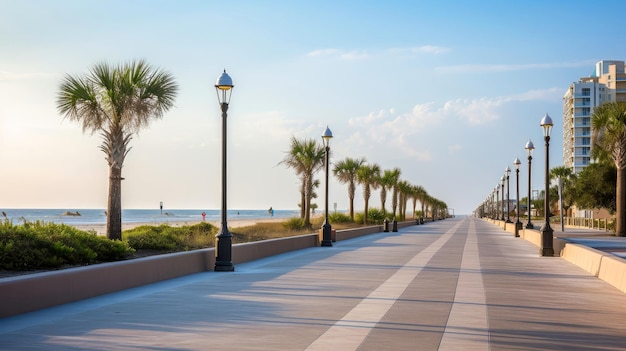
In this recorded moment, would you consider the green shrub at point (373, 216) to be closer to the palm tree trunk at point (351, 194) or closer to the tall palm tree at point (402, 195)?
the palm tree trunk at point (351, 194)

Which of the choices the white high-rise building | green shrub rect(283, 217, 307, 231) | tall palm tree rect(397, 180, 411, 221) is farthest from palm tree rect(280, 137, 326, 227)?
the white high-rise building

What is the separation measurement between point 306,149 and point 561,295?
41.7 meters

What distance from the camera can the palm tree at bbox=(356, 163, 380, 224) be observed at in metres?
75.5

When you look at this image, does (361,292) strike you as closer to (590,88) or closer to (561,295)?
(561,295)

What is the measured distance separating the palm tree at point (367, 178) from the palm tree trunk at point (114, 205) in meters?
51.9

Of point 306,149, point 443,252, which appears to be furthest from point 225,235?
point 306,149

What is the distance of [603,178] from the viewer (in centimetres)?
6262

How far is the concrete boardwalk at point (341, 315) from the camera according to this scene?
350 inches

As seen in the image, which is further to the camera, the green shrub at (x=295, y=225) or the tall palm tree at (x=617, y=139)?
the green shrub at (x=295, y=225)

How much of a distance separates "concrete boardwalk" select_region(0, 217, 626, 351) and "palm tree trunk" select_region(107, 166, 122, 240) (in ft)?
17.9

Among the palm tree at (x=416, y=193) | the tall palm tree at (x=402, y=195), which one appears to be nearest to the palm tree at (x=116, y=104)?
the tall palm tree at (x=402, y=195)

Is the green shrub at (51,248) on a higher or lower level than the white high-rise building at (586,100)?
lower

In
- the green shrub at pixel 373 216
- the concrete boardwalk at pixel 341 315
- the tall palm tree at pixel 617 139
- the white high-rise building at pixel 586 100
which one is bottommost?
the green shrub at pixel 373 216

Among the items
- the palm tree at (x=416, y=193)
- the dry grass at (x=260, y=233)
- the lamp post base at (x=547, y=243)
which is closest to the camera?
the lamp post base at (x=547, y=243)
